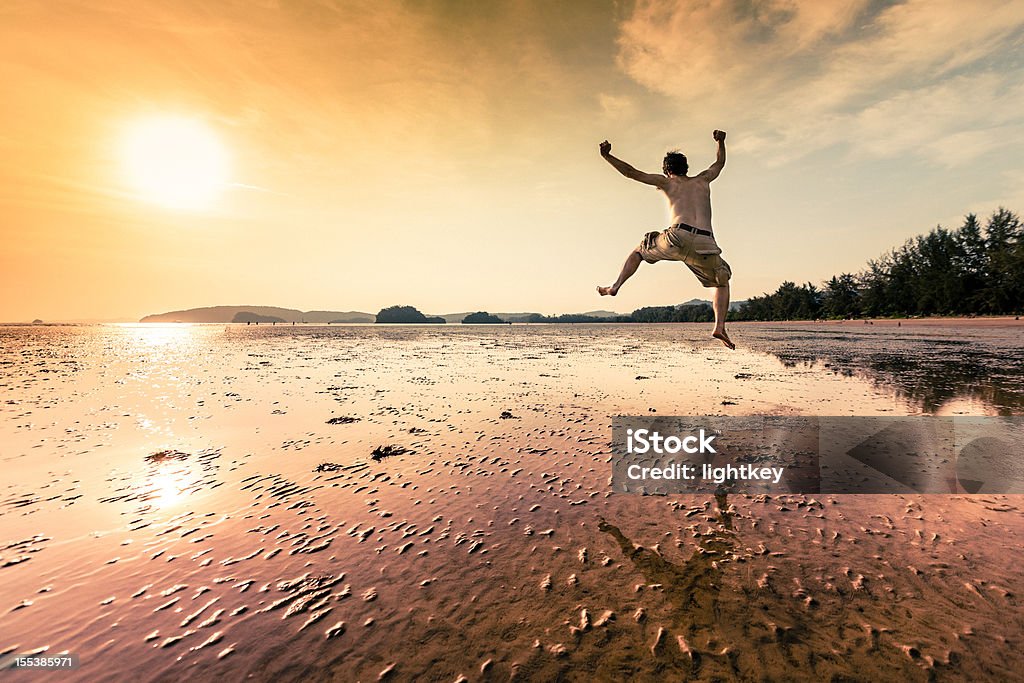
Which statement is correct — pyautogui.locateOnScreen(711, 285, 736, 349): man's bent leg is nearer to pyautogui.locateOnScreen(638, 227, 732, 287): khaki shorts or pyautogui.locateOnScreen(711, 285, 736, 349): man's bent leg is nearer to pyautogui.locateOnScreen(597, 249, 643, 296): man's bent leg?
pyautogui.locateOnScreen(638, 227, 732, 287): khaki shorts

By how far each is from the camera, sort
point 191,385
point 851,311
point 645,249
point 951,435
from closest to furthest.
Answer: point 645,249
point 951,435
point 191,385
point 851,311

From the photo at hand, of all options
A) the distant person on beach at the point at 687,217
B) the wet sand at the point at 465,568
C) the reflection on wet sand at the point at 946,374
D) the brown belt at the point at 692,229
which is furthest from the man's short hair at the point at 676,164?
the reflection on wet sand at the point at 946,374

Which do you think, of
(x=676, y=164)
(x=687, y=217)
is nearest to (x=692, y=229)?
(x=687, y=217)

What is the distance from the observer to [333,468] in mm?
8375

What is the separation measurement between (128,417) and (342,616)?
46.4 ft

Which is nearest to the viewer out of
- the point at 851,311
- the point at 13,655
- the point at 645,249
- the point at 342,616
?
the point at 13,655

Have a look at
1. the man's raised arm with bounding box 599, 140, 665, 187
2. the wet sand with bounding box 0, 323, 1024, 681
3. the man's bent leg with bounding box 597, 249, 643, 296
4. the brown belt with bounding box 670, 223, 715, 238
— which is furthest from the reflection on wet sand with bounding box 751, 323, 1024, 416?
the man's raised arm with bounding box 599, 140, 665, 187

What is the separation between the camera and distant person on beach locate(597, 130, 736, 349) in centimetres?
689

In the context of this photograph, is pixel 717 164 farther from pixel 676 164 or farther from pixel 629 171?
pixel 629 171

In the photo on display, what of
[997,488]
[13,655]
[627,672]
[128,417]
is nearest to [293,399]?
[128,417]

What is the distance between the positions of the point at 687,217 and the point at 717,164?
123 cm

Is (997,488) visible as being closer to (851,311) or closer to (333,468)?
(333,468)

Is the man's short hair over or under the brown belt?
over

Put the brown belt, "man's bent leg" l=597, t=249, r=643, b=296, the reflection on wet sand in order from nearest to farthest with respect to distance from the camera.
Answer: the brown belt < "man's bent leg" l=597, t=249, r=643, b=296 < the reflection on wet sand
